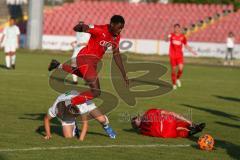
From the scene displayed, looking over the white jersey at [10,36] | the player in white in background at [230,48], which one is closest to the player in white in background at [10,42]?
the white jersey at [10,36]

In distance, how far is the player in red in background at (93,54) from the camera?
1309 centimetres

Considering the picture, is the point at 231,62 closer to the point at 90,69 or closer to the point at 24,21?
the point at 24,21

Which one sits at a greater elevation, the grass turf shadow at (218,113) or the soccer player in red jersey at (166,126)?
the soccer player in red jersey at (166,126)

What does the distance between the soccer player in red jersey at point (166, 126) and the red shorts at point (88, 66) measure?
4.92ft

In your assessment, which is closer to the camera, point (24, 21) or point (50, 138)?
point (50, 138)

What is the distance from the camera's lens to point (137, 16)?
6016 centimetres

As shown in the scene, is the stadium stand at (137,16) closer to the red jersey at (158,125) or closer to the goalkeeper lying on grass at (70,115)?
the red jersey at (158,125)

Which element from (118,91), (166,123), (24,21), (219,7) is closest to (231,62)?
(219,7)

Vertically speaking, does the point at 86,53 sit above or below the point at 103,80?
above

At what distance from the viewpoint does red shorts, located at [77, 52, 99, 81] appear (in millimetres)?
13490

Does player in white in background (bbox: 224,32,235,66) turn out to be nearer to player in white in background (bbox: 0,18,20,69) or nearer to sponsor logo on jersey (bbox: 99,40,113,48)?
player in white in background (bbox: 0,18,20,69)

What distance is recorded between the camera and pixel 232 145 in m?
13.2

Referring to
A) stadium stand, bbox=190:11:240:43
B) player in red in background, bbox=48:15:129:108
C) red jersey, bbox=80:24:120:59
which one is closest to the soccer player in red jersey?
player in red in background, bbox=48:15:129:108

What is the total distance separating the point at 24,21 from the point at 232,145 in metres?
47.6
